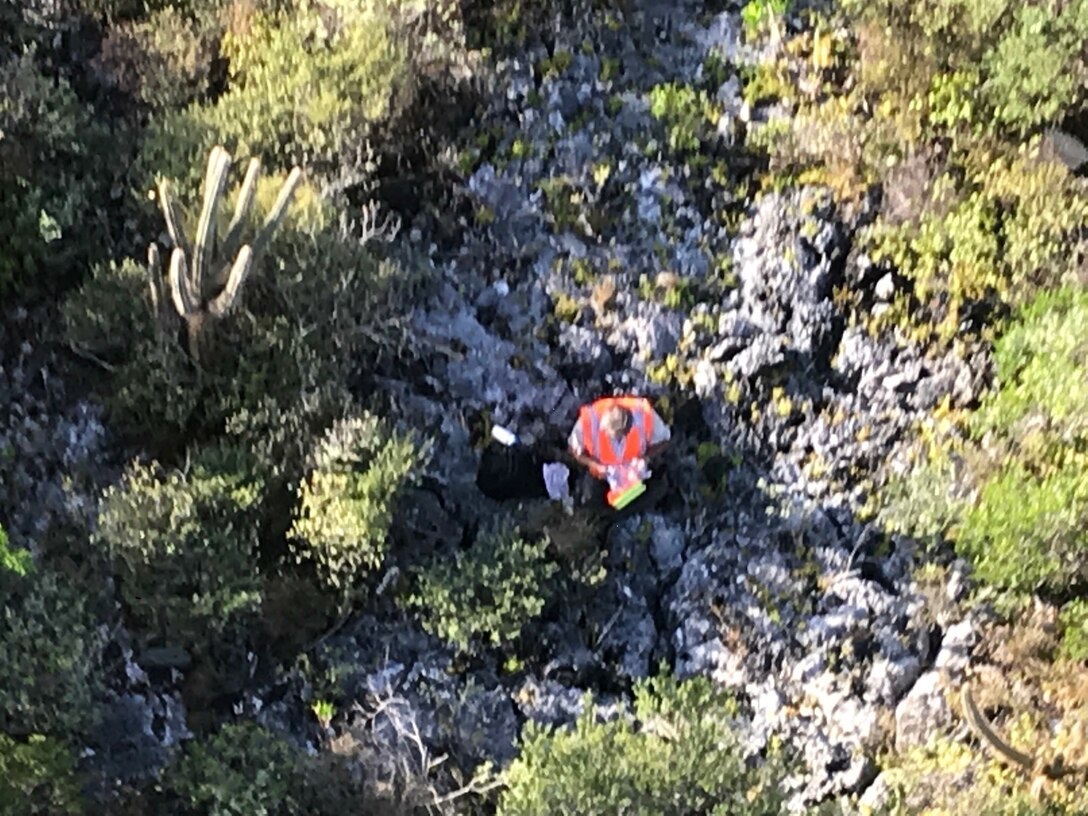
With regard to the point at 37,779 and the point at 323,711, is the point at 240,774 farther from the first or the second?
the point at 37,779

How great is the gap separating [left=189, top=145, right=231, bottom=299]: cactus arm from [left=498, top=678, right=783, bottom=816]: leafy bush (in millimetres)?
2527

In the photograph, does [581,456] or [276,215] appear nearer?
[276,215]

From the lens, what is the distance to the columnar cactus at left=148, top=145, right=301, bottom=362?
4715 millimetres

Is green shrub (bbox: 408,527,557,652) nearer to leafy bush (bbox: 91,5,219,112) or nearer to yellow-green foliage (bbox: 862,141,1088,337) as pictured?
yellow-green foliage (bbox: 862,141,1088,337)

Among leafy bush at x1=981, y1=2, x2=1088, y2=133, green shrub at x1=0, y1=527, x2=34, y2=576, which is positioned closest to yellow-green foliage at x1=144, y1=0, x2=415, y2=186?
green shrub at x1=0, y1=527, x2=34, y2=576

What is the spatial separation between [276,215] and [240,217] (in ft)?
0.53

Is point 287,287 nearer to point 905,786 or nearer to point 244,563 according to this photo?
point 244,563

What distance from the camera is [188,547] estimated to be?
4.95 meters

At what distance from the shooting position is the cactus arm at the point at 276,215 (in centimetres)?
475

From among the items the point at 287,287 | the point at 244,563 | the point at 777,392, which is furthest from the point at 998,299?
the point at 244,563

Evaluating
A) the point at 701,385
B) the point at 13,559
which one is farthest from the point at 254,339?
the point at 701,385

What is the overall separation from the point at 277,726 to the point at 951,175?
4.40 m

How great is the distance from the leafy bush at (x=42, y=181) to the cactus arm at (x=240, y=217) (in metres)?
0.83

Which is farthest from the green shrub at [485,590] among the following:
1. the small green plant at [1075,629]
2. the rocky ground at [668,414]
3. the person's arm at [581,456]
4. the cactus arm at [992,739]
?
the small green plant at [1075,629]
